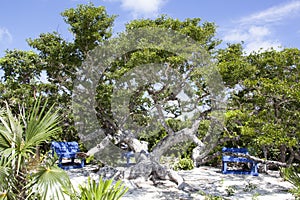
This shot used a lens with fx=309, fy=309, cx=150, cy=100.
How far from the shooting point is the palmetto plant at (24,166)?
355 cm

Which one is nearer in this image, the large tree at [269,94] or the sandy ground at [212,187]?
the large tree at [269,94]

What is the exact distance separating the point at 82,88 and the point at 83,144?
3.15 meters

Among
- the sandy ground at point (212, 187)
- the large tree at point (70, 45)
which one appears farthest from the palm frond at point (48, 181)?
the large tree at point (70, 45)

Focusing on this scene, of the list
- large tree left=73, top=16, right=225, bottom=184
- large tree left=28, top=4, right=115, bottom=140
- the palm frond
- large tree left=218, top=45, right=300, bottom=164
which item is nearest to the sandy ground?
large tree left=73, top=16, right=225, bottom=184

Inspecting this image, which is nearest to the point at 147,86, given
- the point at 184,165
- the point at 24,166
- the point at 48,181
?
the point at 184,165

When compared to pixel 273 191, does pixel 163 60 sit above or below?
above

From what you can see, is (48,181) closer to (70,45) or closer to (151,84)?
(151,84)

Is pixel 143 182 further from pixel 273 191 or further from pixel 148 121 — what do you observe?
pixel 273 191

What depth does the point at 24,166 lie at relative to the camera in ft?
12.4

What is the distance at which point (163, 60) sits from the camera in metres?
7.54

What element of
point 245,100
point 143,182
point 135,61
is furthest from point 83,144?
point 245,100

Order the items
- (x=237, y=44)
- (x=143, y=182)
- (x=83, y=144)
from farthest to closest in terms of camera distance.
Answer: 1. (x=83, y=144)
2. (x=237, y=44)
3. (x=143, y=182)

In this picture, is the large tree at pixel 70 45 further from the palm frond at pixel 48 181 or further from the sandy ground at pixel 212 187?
the palm frond at pixel 48 181

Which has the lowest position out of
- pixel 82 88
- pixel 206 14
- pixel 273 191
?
pixel 273 191
